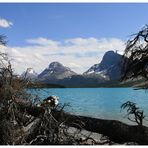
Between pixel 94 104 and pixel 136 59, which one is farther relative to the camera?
pixel 94 104

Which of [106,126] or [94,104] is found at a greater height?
[106,126]

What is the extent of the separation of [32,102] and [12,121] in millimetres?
1338

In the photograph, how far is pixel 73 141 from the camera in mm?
8664

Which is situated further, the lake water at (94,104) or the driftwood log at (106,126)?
the lake water at (94,104)

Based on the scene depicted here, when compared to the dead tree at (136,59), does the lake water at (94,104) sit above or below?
below

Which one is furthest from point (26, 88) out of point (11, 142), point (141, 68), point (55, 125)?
point (141, 68)

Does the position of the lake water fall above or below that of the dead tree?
below

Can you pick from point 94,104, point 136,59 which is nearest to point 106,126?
point 136,59

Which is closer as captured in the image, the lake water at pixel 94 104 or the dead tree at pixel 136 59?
the dead tree at pixel 136 59

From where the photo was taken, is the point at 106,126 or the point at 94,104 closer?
the point at 106,126

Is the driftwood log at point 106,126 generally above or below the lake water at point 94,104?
above

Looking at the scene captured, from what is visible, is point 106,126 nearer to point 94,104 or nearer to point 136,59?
point 136,59

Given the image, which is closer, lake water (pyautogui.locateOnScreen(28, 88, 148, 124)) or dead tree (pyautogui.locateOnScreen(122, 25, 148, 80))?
dead tree (pyautogui.locateOnScreen(122, 25, 148, 80))

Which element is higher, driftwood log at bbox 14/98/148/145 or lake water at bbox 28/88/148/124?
driftwood log at bbox 14/98/148/145
